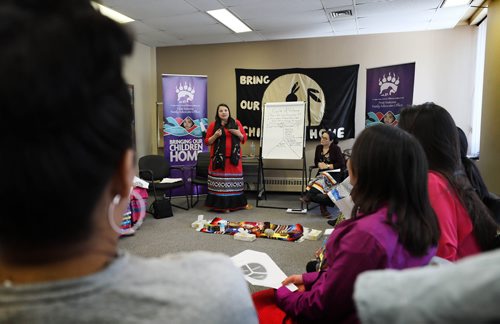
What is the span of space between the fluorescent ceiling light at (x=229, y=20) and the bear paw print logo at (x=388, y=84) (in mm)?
2128

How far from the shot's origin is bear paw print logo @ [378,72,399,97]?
4.59m

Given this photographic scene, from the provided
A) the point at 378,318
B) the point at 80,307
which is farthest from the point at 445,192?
the point at 80,307

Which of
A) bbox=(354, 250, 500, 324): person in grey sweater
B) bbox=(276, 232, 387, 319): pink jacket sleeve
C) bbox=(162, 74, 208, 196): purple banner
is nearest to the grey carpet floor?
bbox=(162, 74, 208, 196): purple banner

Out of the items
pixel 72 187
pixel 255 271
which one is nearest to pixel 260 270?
pixel 255 271

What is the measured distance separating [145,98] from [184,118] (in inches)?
41.5

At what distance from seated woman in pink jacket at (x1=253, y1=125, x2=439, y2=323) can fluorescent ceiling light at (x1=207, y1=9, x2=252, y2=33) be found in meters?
3.74

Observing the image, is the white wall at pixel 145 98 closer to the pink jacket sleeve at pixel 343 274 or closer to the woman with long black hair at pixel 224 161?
the woman with long black hair at pixel 224 161

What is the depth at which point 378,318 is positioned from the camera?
13.1 inches

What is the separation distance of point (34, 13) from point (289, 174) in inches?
215

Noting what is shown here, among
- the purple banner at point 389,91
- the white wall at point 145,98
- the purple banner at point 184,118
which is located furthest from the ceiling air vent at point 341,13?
the white wall at point 145,98

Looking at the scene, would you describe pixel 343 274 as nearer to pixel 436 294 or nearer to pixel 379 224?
pixel 379 224

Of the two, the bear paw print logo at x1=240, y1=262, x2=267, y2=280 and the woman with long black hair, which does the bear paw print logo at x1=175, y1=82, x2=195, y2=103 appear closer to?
the woman with long black hair

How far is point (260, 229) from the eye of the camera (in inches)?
150

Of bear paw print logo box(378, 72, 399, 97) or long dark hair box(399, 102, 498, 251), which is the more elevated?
bear paw print logo box(378, 72, 399, 97)
